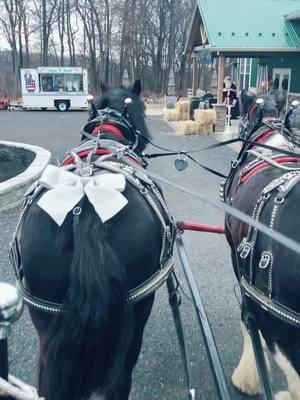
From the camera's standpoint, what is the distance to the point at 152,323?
382 centimetres

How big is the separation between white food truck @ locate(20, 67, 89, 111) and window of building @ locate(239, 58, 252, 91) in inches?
371

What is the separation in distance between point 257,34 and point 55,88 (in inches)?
577

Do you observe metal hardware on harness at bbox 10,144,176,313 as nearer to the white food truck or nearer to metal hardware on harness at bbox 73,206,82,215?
metal hardware on harness at bbox 73,206,82,215

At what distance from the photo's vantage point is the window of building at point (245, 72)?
73.8ft

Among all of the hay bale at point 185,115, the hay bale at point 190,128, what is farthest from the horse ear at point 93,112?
the hay bale at point 185,115

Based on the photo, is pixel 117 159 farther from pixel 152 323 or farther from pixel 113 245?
pixel 152 323

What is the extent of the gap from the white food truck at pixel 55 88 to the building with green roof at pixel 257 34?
9803 mm

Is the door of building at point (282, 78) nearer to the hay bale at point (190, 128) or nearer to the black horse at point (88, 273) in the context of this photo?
the hay bale at point (190, 128)

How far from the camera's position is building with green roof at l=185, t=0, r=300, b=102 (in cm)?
1547

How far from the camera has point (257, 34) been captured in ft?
52.2

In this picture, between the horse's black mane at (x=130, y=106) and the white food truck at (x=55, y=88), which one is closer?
the horse's black mane at (x=130, y=106)

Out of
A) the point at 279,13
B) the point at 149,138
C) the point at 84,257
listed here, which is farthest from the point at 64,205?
the point at 279,13

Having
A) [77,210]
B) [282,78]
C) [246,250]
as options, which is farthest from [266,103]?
[282,78]

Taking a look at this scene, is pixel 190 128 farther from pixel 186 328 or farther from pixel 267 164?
pixel 267 164
